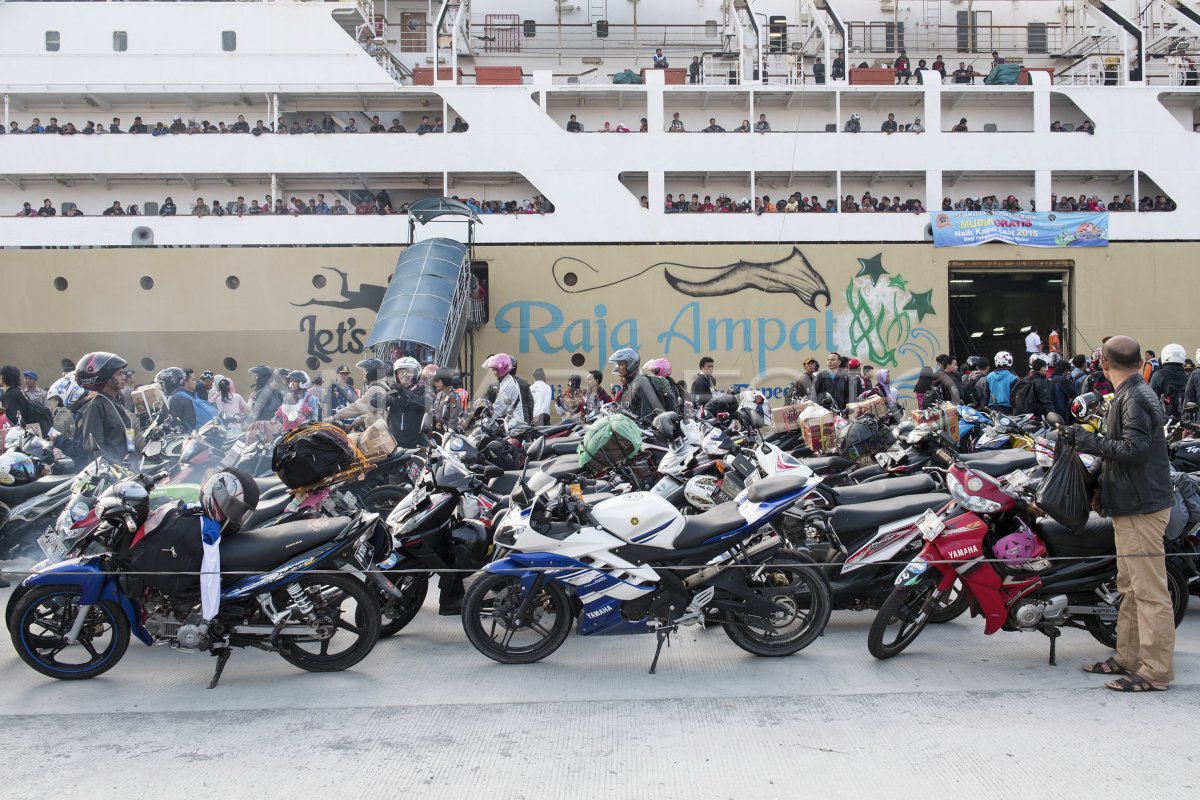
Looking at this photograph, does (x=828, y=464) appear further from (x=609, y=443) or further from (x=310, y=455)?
(x=310, y=455)

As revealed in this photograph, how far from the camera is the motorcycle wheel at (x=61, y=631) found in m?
4.61

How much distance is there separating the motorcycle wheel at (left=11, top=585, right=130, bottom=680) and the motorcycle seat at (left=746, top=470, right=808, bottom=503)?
10.4ft

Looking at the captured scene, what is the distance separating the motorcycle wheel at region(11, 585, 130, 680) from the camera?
15.1ft

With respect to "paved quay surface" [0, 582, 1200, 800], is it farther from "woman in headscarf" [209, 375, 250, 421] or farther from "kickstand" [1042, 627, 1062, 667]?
"woman in headscarf" [209, 375, 250, 421]

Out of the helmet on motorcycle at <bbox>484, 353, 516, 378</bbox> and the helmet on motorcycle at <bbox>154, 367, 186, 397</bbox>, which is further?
the helmet on motorcycle at <bbox>484, 353, 516, 378</bbox>

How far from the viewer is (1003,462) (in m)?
6.99

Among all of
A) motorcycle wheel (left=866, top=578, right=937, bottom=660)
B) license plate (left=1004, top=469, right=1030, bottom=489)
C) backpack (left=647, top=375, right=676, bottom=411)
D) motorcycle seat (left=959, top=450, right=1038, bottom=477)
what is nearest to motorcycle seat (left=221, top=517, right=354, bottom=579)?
motorcycle wheel (left=866, top=578, right=937, bottom=660)

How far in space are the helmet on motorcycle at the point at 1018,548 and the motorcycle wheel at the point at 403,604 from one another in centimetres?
311

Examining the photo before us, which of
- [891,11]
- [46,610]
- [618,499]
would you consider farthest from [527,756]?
[891,11]

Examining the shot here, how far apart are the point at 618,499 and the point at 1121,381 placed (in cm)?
241

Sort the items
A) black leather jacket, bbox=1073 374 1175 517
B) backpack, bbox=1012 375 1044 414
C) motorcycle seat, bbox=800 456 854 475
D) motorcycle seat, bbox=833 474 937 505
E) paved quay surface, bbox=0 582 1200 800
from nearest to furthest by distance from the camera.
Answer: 1. paved quay surface, bbox=0 582 1200 800
2. black leather jacket, bbox=1073 374 1175 517
3. motorcycle seat, bbox=833 474 937 505
4. motorcycle seat, bbox=800 456 854 475
5. backpack, bbox=1012 375 1044 414

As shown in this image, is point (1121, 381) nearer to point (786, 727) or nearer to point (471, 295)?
point (786, 727)

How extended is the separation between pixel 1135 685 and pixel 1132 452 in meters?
1.07

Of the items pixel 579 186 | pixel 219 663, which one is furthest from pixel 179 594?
pixel 579 186
